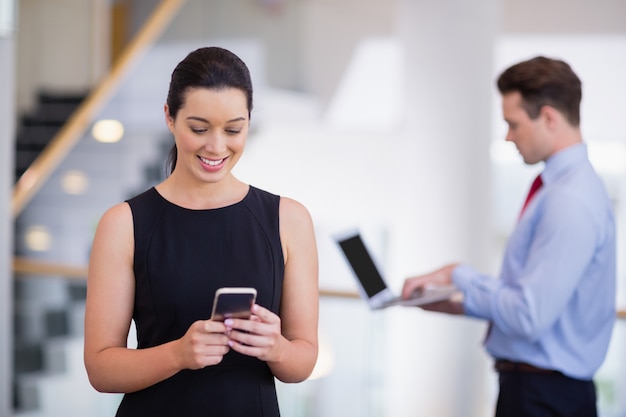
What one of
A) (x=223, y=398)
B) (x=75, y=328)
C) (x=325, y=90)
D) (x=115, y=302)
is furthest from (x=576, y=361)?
(x=325, y=90)

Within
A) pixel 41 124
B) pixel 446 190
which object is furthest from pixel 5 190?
pixel 41 124

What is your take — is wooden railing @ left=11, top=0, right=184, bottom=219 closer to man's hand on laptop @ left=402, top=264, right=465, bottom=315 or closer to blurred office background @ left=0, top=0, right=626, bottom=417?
blurred office background @ left=0, top=0, right=626, bottom=417

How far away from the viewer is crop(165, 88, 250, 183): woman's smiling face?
4.92 ft

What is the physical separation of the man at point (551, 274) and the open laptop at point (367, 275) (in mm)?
181

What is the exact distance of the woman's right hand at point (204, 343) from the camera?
1.40 m

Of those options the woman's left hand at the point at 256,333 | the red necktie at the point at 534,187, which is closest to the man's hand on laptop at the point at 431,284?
the red necktie at the point at 534,187

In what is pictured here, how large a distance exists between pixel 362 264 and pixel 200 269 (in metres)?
1.01

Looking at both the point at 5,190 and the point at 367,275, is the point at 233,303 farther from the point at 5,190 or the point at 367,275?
the point at 5,190

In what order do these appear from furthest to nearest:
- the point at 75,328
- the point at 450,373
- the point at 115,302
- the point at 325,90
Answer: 1. the point at 325,90
2. the point at 75,328
3. the point at 450,373
4. the point at 115,302

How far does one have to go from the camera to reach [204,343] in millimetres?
1400

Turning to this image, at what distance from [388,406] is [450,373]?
37 centimetres

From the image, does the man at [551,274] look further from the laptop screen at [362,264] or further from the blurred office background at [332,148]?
the blurred office background at [332,148]

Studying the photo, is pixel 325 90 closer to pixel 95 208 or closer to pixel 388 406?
pixel 95 208

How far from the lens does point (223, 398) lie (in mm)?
1568
